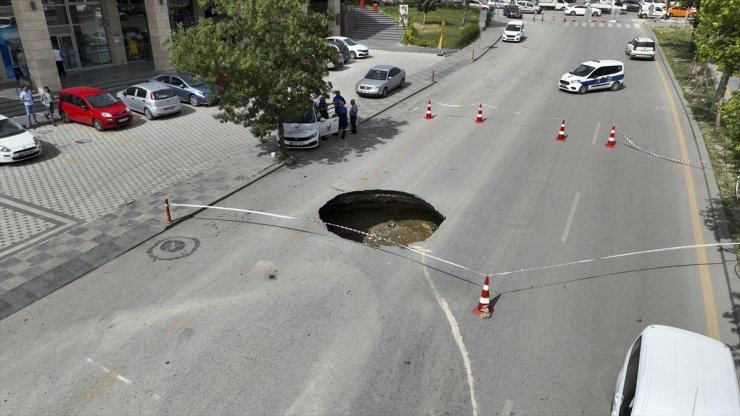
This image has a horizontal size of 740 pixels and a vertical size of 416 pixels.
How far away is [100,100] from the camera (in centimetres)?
2219

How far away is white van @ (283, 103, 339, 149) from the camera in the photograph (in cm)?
1912

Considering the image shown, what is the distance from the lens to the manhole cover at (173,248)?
40.2ft

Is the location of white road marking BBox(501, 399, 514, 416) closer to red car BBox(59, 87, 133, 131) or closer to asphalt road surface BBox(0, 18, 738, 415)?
asphalt road surface BBox(0, 18, 738, 415)

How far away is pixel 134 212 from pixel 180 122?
10.1m

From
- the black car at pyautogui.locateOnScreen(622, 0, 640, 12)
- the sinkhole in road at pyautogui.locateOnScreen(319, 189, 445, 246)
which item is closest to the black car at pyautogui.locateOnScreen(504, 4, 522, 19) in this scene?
the black car at pyautogui.locateOnScreen(622, 0, 640, 12)

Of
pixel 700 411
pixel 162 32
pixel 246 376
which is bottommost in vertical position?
pixel 246 376

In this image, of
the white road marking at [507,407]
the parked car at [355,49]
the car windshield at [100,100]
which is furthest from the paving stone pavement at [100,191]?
the parked car at [355,49]

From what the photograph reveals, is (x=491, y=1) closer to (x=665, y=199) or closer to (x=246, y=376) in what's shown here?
(x=665, y=199)

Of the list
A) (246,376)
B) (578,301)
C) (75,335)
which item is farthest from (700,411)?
(75,335)

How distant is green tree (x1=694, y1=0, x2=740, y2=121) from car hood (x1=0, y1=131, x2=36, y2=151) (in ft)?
78.8

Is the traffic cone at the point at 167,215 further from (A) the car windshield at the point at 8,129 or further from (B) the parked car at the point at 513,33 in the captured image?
(B) the parked car at the point at 513,33

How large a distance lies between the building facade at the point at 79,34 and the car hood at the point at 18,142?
28.5 feet

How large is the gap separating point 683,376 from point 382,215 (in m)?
9.80

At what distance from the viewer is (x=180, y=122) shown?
2334cm
